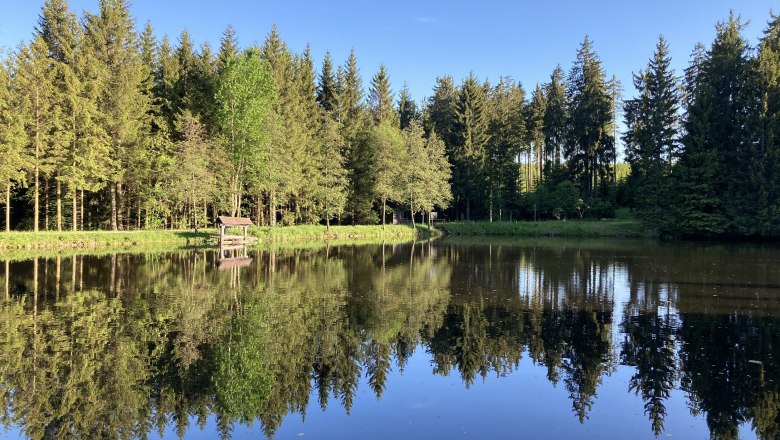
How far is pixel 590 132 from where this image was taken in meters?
65.9

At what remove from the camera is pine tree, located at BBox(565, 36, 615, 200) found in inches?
2596

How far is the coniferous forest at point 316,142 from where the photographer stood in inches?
1599

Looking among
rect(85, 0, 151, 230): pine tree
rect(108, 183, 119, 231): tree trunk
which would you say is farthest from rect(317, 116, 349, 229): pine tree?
rect(108, 183, 119, 231): tree trunk

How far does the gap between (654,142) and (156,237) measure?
53.1 m

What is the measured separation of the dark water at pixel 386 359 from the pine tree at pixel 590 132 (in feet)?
158

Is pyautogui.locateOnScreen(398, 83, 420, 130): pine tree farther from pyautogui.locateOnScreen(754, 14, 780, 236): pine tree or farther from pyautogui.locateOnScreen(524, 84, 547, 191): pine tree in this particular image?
pyautogui.locateOnScreen(754, 14, 780, 236): pine tree

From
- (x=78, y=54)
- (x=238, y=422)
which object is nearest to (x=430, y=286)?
(x=238, y=422)

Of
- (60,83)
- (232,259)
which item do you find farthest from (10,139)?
(232,259)

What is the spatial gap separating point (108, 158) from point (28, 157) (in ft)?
19.4

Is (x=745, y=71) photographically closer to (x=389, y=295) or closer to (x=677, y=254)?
(x=677, y=254)

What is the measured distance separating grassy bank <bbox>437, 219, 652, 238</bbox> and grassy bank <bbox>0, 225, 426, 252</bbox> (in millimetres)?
7821

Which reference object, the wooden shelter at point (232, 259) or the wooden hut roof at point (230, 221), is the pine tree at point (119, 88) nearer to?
the wooden hut roof at point (230, 221)

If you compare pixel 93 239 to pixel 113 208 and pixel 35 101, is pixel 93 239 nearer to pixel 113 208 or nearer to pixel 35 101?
pixel 113 208

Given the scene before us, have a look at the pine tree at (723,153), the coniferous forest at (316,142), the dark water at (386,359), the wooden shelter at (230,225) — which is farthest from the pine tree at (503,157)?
the dark water at (386,359)
